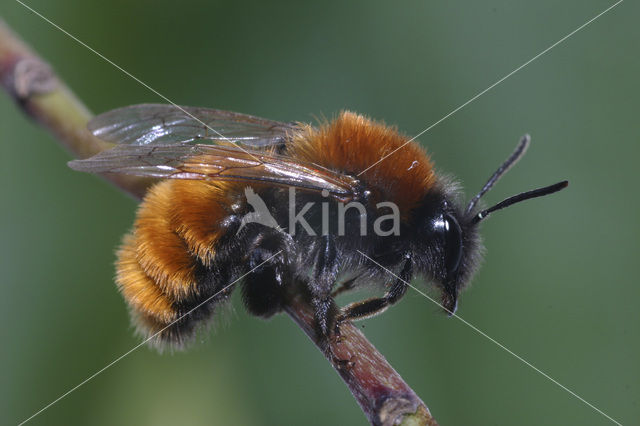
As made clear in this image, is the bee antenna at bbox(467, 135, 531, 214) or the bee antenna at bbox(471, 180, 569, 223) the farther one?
the bee antenna at bbox(467, 135, 531, 214)

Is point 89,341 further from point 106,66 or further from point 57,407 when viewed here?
point 106,66

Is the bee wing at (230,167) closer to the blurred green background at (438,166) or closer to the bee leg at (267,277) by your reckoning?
the bee leg at (267,277)

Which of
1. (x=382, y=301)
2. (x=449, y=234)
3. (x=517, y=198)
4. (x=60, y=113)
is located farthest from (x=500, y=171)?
(x=60, y=113)

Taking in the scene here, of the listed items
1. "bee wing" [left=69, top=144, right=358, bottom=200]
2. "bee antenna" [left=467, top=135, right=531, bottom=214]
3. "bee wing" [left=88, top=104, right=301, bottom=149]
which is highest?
"bee wing" [left=88, top=104, right=301, bottom=149]

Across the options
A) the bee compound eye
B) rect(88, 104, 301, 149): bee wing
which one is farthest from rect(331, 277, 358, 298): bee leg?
rect(88, 104, 301, 149): bee wing

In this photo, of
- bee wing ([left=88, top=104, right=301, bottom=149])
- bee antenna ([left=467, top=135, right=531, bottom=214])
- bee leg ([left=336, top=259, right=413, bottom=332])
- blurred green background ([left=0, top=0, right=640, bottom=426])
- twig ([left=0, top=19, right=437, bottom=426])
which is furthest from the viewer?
blurred green background ([left=0, top=0, right=640, bottom=426])

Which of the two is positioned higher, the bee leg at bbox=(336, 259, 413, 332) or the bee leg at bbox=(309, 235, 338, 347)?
the bee leg at bbox=(309, 235, 338, 347)

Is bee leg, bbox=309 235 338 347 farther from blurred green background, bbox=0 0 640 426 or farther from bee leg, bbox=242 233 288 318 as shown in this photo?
blurred green background, bbox=0 0 640 426

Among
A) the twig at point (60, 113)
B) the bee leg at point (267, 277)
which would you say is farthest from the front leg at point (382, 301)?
the bee leg at point (267, 277)
